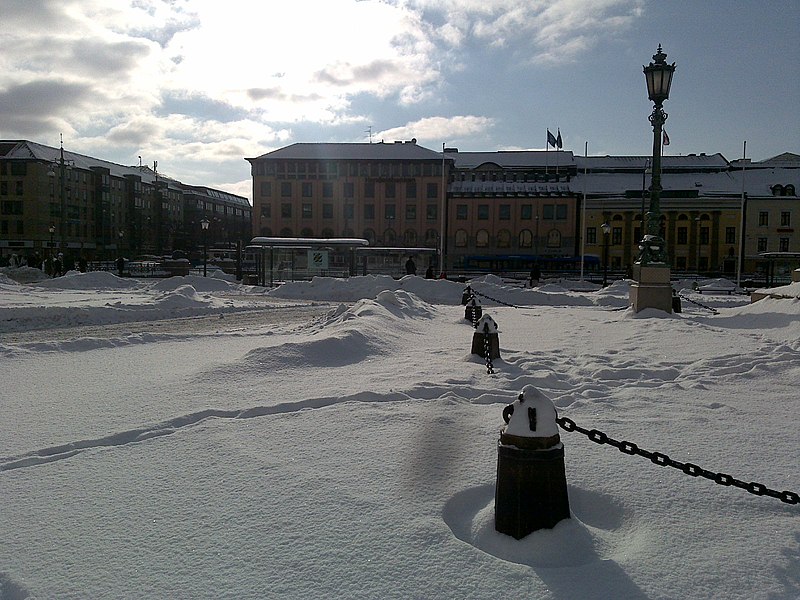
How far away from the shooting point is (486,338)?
28.0 feet

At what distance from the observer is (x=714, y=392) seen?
6.77 m

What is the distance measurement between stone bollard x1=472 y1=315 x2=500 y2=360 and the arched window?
6248 centimetres

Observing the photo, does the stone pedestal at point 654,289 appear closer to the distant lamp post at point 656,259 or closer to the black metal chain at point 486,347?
the distant lamp post at point 656,259

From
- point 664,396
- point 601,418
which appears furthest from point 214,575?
point 664,396

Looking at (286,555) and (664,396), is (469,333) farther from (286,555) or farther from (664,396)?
(286,555)

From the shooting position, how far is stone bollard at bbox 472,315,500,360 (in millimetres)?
8508

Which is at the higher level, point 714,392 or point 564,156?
point 564,156

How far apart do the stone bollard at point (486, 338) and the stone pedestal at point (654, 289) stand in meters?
7.81

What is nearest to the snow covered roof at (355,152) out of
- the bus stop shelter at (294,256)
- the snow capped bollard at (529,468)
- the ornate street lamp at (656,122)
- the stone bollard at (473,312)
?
the bus stop shelter at (294,256)

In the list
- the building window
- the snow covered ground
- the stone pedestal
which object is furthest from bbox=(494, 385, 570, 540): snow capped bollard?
the building window

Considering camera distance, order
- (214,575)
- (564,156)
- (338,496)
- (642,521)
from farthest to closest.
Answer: (564,156) < (338,496) < (642,521) < (214,575)

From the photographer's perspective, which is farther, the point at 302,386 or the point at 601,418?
the point at 302,386

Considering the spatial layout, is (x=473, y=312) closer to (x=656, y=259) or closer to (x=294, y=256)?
(x=656, y=259)

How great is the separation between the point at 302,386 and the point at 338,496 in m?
3.16
